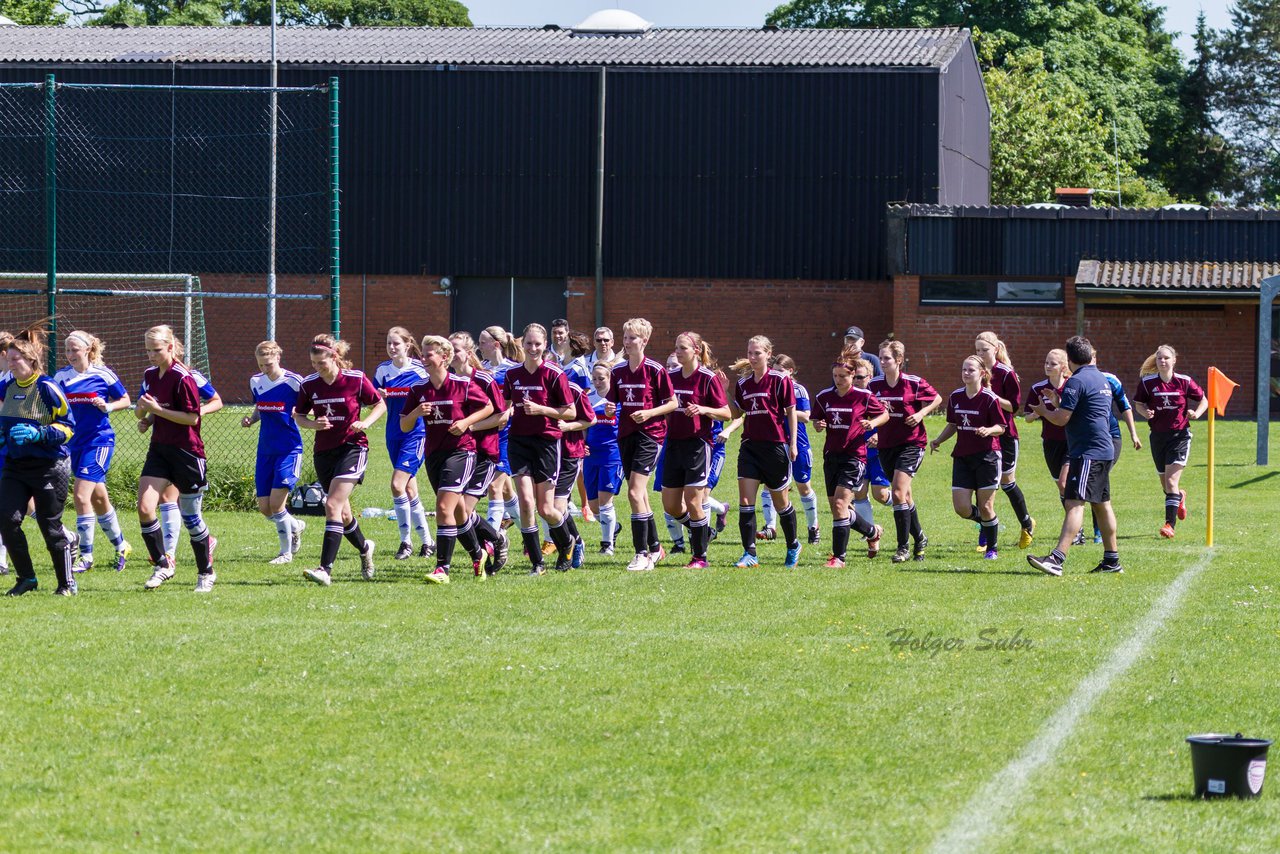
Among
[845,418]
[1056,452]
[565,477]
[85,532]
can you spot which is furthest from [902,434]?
[85,532]

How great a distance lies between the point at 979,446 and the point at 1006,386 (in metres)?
1.03

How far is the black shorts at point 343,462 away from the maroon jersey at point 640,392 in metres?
2.13

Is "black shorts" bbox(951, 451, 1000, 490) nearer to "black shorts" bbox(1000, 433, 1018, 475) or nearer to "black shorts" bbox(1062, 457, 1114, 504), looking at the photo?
"black shorts" bbox(1000, 433, 1018, 475)

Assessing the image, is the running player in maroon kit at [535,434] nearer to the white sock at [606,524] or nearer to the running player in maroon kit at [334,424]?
the running player in maroon kit at [334,424]

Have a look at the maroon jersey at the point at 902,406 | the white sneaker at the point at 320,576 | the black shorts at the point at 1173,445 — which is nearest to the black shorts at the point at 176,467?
the white sneaker at the point at 320,576

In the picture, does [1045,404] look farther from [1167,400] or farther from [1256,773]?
[1256,773]

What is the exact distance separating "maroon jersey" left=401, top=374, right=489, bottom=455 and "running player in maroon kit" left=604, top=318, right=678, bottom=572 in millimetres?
1356

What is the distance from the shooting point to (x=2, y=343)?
1283 cm

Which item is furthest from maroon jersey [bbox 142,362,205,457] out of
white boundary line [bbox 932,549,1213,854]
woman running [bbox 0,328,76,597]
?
white boundary line [bbox 932,549,1213,854]

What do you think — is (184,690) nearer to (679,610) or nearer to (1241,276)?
(679,610)

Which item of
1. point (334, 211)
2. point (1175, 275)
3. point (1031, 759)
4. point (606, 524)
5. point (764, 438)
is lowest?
point (1031, 759)

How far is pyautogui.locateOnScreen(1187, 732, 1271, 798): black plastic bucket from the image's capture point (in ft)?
20.4

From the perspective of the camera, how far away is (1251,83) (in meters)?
76.7

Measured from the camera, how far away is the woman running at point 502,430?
537 inches
